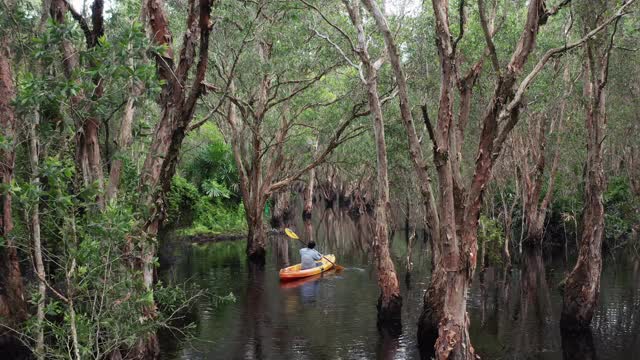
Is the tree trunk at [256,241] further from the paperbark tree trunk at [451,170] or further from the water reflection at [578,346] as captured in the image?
the paperbark tree trunk at [451,170]

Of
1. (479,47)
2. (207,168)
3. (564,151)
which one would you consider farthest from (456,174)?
(207,168)

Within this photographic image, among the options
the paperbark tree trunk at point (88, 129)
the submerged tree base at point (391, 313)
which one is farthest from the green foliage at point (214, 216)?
the paperbark tree trunk at point (88, 129)

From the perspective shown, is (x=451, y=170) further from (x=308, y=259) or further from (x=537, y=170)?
(x=537, y=170)

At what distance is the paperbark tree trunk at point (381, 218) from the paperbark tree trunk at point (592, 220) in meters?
4.31

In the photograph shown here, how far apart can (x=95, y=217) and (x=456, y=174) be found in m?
6.24

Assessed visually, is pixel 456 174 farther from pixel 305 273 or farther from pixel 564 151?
pixel 564 151

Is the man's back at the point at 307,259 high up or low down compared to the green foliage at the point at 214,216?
down

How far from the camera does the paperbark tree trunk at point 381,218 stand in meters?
15.2

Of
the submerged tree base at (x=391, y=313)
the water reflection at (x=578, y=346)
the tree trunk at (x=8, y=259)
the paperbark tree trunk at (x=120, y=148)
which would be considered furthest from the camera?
the submerged tree base at (x=391, y=313)

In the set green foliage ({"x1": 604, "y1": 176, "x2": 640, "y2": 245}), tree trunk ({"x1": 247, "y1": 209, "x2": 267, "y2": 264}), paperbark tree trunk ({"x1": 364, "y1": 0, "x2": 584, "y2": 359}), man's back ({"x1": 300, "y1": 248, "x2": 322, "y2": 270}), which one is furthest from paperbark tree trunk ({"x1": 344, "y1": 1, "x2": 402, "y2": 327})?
green foliage ({"x1": 604, "y1": 176, "x2": 640, "y2": 245})

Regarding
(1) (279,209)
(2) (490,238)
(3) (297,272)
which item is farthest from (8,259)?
(1) (279,209)

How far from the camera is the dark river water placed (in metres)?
14.6

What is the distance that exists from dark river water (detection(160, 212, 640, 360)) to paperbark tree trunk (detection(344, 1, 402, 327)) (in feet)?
2.21

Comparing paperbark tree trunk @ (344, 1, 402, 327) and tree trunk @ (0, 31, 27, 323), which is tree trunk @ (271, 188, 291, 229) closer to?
paperbark tree trunk @ (344, 1, 402, 327)
